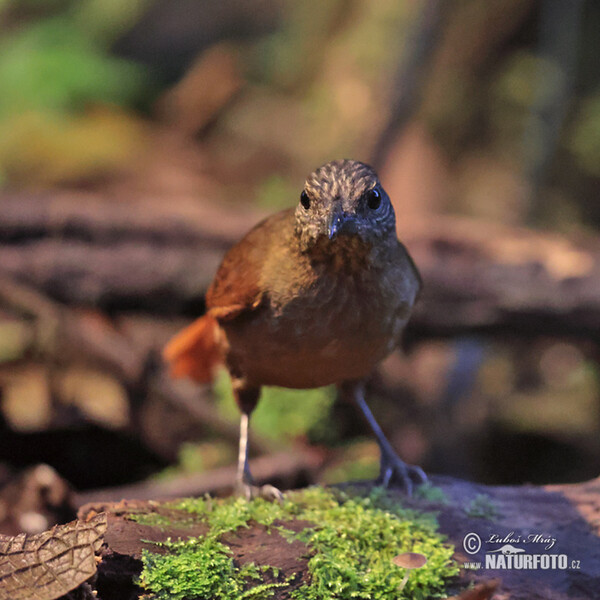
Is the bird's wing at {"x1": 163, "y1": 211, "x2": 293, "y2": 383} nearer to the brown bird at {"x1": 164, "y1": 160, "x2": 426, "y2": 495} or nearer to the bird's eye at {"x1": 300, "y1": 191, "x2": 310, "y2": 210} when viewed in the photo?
the brown bird at {"x1": 164, "y1": 160, "x2": 426, "y2": 495}

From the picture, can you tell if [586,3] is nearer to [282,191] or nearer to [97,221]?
[282,191]

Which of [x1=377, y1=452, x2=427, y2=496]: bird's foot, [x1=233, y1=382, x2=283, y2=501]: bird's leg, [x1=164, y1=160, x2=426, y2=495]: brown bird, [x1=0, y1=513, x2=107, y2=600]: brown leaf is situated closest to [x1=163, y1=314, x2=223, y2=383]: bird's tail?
[x1=233, y1=382, x2=283, y2=501]: bird's leg

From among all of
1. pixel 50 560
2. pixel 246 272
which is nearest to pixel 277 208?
pixel 246 272

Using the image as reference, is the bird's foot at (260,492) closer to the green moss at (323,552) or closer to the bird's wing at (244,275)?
the green moss at (323,552)

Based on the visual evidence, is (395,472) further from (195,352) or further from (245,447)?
(195,352)

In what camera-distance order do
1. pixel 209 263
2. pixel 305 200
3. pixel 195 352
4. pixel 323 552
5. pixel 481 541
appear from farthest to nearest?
pixel 209 263 → pixel 195 352 → pixel 305 200 → pixel 481 541 → pixel 323 552

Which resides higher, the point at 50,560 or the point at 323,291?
the point at 323,291

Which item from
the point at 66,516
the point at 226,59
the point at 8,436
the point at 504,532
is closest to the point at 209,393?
the point at 8,436

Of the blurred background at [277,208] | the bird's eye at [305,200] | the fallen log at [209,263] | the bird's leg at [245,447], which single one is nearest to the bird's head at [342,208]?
the bird's eye at [305,200]
